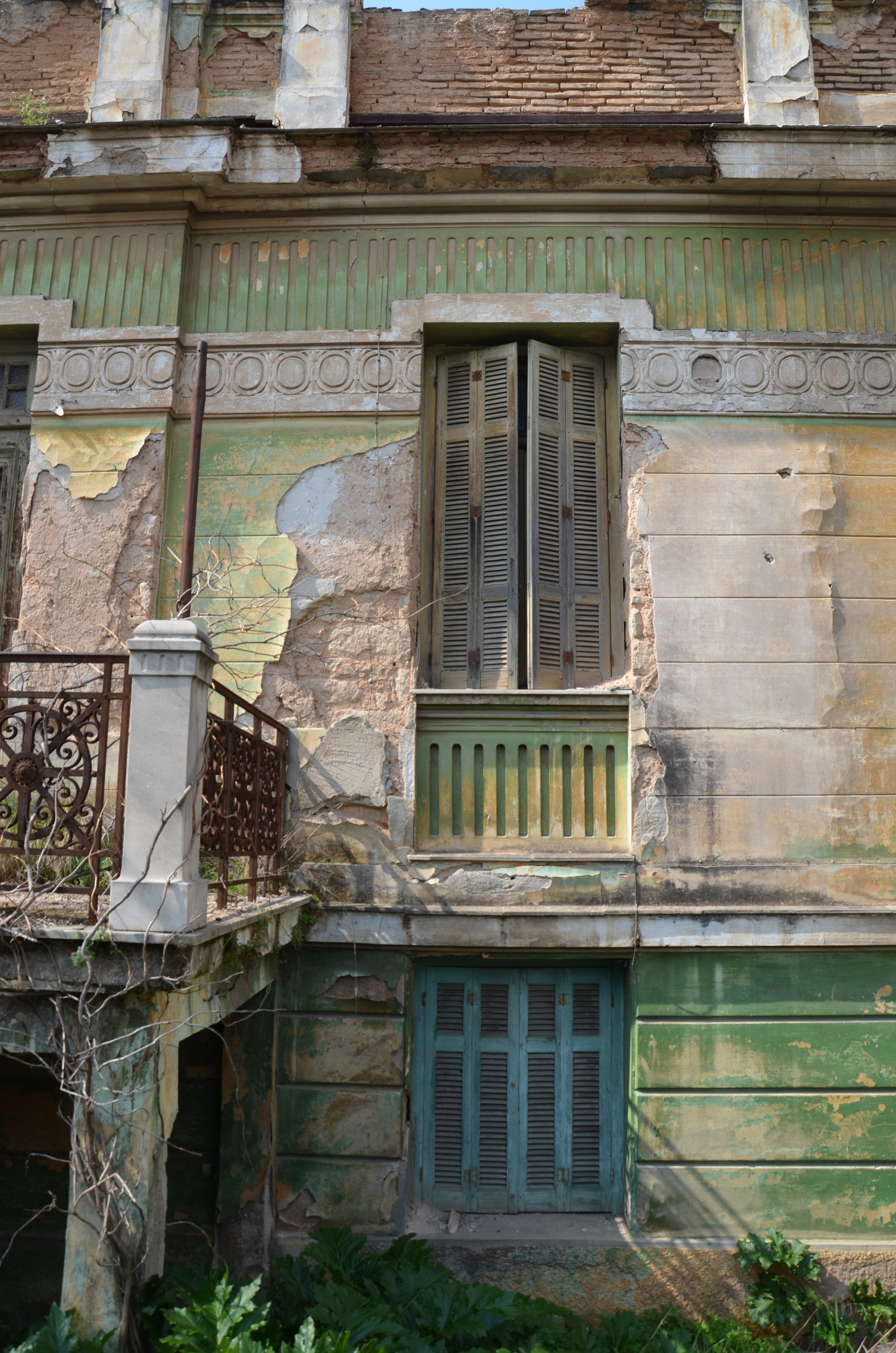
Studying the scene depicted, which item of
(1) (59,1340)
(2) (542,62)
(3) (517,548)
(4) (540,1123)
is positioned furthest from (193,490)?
(2) (542,62)

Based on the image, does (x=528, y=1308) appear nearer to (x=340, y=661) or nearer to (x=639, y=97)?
(x=340, y=661)

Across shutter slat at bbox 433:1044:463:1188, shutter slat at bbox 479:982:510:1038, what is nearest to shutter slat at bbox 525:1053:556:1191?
shutter slat at bbox 479:982:510:1038

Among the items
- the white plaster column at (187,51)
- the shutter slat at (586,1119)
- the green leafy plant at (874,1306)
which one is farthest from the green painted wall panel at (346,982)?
the white plaster column at (187,51)

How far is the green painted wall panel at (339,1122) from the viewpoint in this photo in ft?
19.9

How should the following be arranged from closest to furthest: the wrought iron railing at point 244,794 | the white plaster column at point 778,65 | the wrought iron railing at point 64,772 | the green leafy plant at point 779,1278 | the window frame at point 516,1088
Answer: the wrought iron railing at point 64,772 < the wrought iron railing at point 244,794 < the green leafy plant at point 779,1278 < the window frame at point 516,1088 < the white plaster column at point 778,65

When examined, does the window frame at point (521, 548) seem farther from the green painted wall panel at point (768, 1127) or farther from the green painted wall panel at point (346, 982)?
the green painted wall panel at point (768, 1127)

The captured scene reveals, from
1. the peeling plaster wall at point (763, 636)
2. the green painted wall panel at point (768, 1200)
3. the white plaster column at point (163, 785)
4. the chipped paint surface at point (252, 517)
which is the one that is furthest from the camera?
the chipped paint surface at point (252, 517)

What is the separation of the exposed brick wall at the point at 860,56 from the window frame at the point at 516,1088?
6542 millimetres

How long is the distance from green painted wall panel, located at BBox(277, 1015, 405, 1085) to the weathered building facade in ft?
0.08

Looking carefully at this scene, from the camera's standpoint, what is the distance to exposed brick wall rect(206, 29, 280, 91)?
7508 mm

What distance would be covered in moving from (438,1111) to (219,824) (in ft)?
9.08

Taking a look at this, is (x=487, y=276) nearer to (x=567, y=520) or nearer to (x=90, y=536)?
(x=567, y=520)

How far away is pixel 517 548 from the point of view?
6.91 meters

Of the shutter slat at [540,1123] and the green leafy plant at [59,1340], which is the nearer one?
the green leafy plant at [59,1340]
